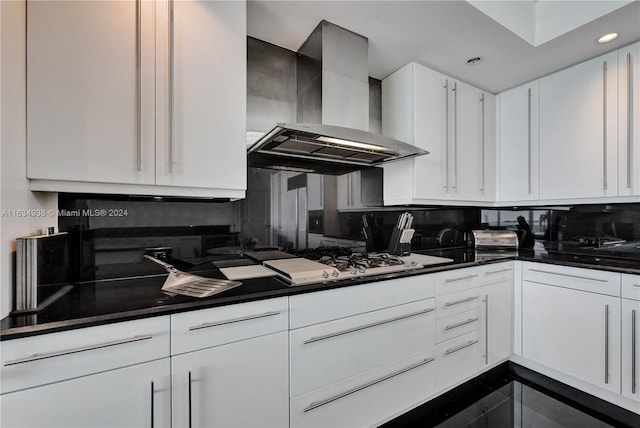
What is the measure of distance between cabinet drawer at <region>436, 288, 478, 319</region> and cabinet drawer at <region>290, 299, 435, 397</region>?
7 cm

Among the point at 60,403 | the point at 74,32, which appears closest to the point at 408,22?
the point at 74,32

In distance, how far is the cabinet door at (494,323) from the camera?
6.21 feet

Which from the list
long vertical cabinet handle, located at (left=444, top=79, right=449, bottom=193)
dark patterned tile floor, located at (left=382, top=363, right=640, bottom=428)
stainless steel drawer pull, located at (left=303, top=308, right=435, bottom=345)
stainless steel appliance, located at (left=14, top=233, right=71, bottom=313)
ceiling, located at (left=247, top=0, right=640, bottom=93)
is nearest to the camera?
stainless steel appliance, located at (left=14, top=233, right=71, bottom=313)

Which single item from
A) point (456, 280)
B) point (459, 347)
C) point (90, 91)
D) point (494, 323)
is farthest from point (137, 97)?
point (494, 323)

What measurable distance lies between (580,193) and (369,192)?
1.52 m

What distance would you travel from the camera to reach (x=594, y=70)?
1.93 metres

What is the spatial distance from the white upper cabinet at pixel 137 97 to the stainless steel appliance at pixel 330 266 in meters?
0.48

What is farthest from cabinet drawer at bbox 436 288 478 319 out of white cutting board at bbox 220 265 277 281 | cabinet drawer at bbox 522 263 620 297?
white cutting board at bbox 220 265 277 281

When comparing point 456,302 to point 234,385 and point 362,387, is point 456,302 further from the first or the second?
point 234,385

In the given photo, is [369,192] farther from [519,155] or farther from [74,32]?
[74,32]

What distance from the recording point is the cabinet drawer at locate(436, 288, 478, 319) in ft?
5.47

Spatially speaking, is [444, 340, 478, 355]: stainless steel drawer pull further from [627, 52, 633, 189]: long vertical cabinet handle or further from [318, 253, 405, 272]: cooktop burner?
[627, 52, 633, 189]: long vertical cabinet handle

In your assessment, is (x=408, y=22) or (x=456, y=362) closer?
(x=408, y=22)

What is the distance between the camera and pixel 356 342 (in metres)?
1.35
